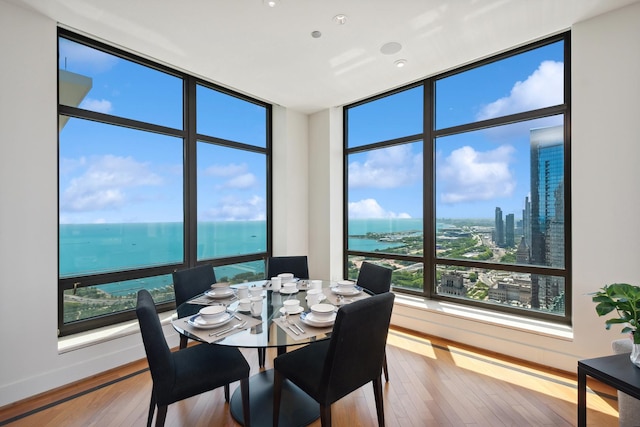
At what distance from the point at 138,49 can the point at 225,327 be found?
2.73m

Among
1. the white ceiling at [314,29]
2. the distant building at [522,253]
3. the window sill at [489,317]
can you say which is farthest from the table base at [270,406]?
the white ceiling at [314,29]

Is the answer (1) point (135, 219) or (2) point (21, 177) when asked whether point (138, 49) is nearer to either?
(2) point (21, 177)

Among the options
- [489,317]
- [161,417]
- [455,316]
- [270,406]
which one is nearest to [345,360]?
[270,406]

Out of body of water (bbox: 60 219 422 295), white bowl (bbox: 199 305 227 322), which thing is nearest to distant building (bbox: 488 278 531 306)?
body of water (bbox: 60 219 422 295)

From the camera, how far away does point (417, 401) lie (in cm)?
213

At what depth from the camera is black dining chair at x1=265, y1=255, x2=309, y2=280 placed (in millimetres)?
3164

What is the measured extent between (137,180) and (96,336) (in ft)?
5.09

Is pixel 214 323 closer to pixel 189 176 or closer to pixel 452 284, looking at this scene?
pixel 189 176

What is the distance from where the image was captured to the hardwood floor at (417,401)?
6.32ft

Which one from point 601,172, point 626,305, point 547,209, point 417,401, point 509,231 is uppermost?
point 601,172

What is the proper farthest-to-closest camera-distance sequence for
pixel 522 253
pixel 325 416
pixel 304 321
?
pixel 522 253
pixel 304 321
pixel 325 416

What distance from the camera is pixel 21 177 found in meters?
2.19

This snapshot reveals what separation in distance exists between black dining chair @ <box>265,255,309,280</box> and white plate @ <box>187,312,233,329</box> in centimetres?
132

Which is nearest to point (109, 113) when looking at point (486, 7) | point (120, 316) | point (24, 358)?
point (120, 316)
